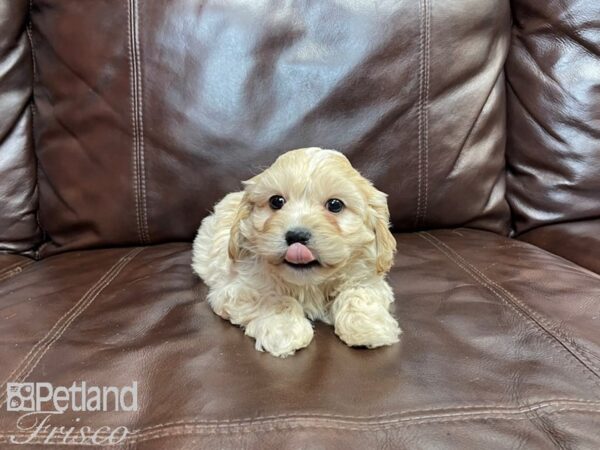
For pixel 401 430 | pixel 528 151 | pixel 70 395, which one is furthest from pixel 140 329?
pixel 528 151

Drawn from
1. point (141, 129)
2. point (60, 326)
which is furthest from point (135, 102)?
point (60, 326)

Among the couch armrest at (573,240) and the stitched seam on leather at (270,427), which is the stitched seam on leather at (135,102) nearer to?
the stitched seam on leather at (270,427)

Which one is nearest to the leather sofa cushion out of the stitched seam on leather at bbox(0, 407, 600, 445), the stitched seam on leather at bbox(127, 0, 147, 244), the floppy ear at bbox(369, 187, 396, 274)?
the stitched seam on leather at bbox(0, 407, 600, 445)

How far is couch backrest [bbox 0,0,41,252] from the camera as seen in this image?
157cm

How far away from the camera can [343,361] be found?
3.40 feet

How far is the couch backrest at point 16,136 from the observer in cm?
157

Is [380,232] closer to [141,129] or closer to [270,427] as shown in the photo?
[270,427]

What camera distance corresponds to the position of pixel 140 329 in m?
1.15

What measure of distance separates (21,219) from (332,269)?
953 mm

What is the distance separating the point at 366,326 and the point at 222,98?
0.78m

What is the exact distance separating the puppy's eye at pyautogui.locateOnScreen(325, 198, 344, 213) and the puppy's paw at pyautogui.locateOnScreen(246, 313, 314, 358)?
0.23 meters

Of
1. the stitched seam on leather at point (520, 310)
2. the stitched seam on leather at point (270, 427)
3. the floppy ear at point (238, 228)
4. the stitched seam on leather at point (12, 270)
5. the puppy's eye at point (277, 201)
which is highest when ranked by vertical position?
the puppy's eye at point (277, 201)

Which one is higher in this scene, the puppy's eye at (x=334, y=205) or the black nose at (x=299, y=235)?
the puppy's eye at (x=334, y=205)

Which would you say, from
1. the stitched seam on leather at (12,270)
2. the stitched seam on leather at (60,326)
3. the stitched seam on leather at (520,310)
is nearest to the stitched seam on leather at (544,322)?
the stitched seam on leather at (520,310)
